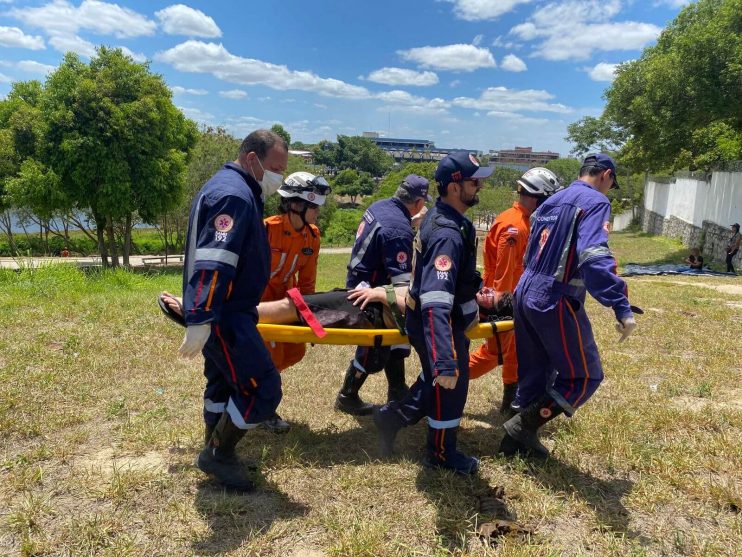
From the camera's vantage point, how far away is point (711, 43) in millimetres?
15828

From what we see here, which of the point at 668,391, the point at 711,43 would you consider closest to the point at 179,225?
the point at 711,43

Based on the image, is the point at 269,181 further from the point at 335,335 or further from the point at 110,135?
the point at 110,135

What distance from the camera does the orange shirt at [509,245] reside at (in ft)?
14.0

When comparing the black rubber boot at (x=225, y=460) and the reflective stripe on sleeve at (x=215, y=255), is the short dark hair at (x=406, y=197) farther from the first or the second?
the black rubber boot at (x=225, y=460)

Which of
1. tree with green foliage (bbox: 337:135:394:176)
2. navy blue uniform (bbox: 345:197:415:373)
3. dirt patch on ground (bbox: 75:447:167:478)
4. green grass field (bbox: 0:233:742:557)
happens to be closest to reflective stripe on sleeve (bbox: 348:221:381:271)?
navy blue uniform (bbox: 345:197:415:373)

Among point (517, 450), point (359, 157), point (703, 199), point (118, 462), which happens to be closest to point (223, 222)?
point (118, 462)

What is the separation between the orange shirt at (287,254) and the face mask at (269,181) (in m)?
0.86

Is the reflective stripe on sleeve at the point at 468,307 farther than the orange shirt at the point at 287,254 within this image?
No

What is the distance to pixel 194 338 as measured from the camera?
8.86 ft

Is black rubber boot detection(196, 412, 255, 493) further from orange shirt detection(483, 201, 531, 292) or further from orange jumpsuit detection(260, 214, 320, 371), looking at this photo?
orange shirt detection(483, 201, 531, 292)

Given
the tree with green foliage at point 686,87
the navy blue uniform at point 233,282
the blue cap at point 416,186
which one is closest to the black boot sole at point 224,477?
the navy blue uniform at point 233,282

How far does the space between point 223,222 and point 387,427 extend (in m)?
1.73

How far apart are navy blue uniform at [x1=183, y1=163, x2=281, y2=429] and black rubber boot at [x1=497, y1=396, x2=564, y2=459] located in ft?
5.19

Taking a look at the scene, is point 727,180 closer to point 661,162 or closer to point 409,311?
point 661,162
